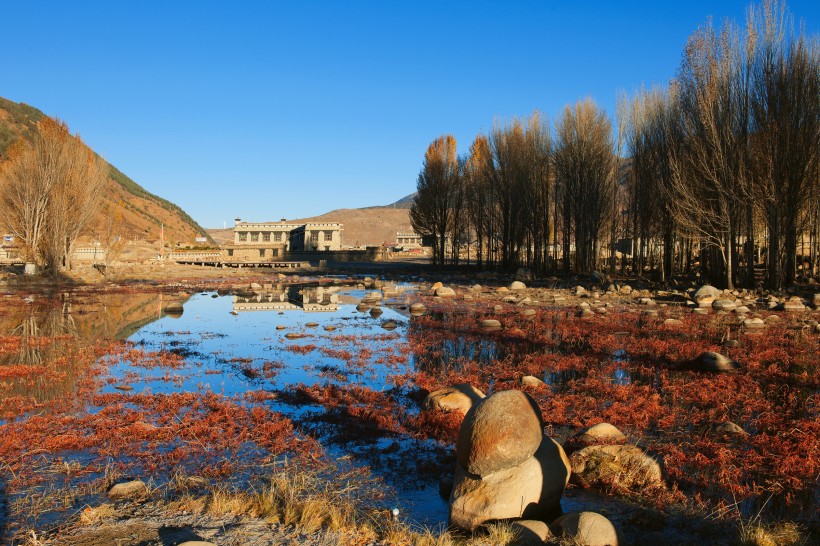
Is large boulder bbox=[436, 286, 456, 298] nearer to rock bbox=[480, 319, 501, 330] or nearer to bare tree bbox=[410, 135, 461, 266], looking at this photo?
rock bbox=[480, 319, 501, 330]

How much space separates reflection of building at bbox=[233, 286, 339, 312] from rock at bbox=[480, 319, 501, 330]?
879cm

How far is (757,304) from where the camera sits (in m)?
23.9

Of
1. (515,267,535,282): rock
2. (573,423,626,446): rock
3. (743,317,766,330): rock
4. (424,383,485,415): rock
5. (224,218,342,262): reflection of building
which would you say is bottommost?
(573,423,626,446): rock

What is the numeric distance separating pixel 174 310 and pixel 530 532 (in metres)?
24.0

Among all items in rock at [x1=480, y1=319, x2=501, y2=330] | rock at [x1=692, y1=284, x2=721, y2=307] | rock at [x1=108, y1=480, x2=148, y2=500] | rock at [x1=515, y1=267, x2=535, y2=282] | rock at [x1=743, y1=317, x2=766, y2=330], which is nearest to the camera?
rock at [x1=108, y1=480, x2=148, y2=500]

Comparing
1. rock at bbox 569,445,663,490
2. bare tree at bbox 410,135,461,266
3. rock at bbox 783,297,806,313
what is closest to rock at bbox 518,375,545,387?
rock at bbox 569,445,663,490

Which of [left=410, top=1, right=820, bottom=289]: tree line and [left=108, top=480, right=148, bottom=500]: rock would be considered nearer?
[left=108, top=480, right=148, bottom=500]: rock

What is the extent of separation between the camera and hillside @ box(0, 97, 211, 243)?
90.2m

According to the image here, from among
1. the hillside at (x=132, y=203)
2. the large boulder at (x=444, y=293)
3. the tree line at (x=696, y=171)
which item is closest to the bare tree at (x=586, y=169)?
the tree line at (x=696, y=171)

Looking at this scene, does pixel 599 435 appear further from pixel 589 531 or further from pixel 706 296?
pixel 706 296

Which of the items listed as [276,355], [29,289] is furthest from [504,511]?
[29,289]

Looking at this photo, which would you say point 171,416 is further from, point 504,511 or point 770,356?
point 770,356

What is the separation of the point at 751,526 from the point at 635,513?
1.10 m

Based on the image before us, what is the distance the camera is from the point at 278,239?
10025cm
